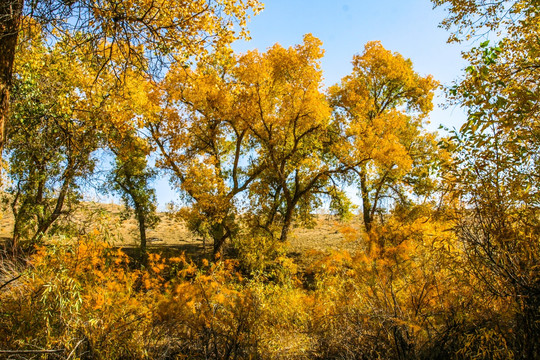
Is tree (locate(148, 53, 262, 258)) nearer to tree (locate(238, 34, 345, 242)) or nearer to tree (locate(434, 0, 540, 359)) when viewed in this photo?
tree (locate(238, 34, 345, 242))

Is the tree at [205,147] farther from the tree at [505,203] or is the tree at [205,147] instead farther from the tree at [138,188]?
the tree at [505,203]

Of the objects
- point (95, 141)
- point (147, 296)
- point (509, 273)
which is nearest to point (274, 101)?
point (95, 141)

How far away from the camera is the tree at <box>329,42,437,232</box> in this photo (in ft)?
A: 47.3

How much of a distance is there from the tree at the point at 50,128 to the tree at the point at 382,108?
10.0 meters

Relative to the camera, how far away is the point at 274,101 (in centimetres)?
1447

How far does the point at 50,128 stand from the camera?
5.06 meters

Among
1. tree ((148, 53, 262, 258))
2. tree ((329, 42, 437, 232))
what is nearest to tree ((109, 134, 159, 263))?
tree ((148, 53, 262, 258))

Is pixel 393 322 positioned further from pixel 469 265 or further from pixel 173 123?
pixel 173 123

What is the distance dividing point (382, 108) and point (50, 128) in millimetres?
15815

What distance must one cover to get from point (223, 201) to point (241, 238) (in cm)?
220

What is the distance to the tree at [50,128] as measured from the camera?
5188mm

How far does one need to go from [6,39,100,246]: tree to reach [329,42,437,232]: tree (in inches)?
395

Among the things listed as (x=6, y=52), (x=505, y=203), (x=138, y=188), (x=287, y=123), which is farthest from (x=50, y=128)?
(x=138, y=188)

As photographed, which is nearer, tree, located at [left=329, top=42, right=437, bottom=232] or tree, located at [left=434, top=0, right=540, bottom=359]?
tree, located at [left=434, top=0, right=540, bottom=359]
